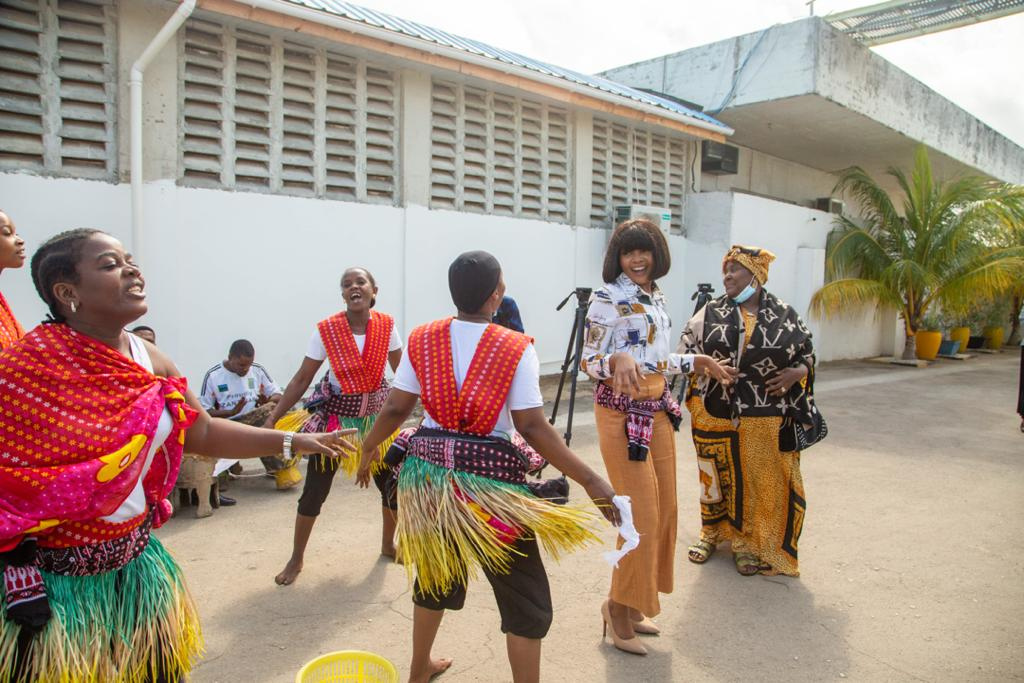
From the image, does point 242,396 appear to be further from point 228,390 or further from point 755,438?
point 755,438

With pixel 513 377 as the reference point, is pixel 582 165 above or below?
above

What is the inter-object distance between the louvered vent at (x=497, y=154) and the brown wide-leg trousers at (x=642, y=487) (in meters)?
5.64

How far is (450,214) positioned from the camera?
26.8 ft

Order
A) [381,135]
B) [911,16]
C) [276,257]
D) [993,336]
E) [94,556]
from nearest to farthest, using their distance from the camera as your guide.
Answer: [94,556] → [276,257] → [381,135] → [911,16] → [993,336]

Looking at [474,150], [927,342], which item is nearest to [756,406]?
[474,150]

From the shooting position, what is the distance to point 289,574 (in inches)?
138

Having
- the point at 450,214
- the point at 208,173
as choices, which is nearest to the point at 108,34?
the point at 208,173

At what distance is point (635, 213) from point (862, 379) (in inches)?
190

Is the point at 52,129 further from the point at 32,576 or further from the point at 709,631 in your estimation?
the point at 709,631

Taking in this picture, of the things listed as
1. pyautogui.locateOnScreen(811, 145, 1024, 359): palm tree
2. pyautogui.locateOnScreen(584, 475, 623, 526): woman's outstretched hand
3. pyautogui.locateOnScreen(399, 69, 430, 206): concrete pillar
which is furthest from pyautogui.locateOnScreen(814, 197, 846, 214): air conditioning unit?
pyautogui.locateOnScreen(584, 475, 623, 526): woman's outstretched hand

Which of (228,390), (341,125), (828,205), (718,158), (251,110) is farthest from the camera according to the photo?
(828,205)

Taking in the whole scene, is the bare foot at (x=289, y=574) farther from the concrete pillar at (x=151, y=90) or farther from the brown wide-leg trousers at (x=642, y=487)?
the concrete pillar at (x=151, y=90)

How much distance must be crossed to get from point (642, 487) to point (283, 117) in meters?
5.59

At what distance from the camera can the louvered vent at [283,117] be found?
6348 mm
